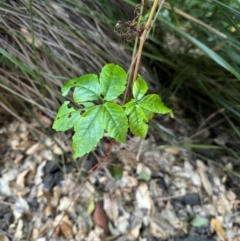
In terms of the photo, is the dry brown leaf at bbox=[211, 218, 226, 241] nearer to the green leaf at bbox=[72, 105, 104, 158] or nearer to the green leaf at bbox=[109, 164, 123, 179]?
the green leaf at bbox=[109, 164, 123, 179]

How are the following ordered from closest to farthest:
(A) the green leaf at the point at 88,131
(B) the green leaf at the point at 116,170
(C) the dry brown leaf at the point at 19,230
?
(A) the green leaf at the point at 88,131 < (C) the dry brown leaf at the point at 19,230 < (B) the green leaf at the point at 116,170

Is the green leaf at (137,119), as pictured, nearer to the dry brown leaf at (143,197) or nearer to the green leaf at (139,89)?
the green leaf at (139,89)

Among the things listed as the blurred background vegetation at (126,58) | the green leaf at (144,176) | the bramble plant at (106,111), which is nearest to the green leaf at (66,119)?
the bramble plant at (106,111)

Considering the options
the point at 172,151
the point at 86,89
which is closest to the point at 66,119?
the point at 86,89

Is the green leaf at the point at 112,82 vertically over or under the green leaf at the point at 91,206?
over

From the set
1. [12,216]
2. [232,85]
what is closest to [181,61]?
[232,85]

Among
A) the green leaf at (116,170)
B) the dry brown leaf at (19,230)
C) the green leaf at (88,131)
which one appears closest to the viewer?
the green leaf at (88,131)

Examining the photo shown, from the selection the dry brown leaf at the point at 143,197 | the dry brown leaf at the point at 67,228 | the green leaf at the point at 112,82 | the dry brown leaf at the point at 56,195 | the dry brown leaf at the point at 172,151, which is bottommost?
the dry brown leaf at the point at 67,228

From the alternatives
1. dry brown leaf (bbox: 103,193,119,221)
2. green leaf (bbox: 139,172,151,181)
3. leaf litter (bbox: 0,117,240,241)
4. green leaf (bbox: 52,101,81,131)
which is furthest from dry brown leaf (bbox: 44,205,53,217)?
green leaf (bbox: 52,101,81,131)

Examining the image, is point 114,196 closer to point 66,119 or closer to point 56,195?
point 56,195
